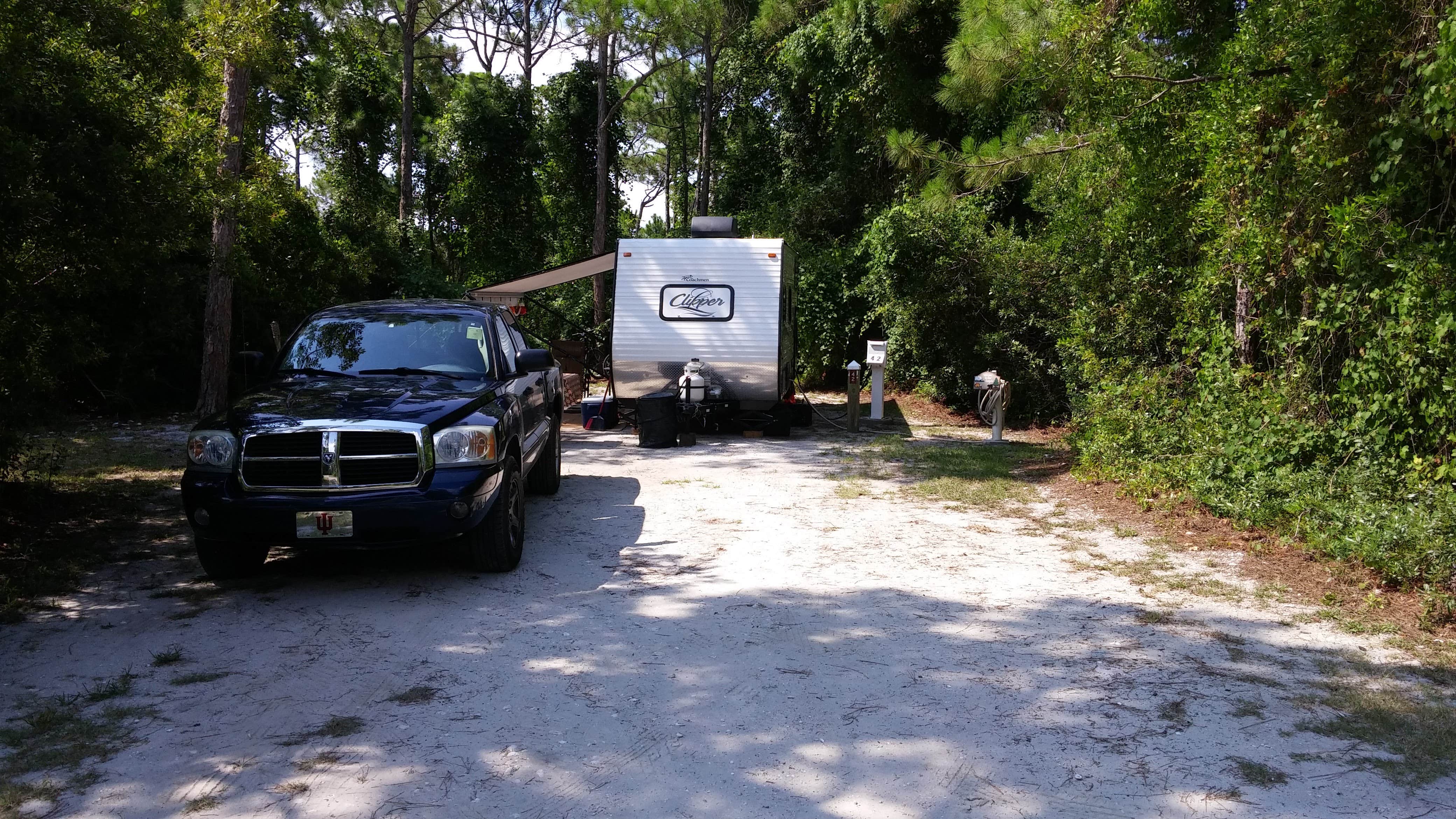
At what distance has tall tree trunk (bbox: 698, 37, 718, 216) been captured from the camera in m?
27.8

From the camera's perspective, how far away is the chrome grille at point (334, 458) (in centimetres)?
579

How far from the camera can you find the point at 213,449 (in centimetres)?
589

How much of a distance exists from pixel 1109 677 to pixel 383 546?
12.9ft

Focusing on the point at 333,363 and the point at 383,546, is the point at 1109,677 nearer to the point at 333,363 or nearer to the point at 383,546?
the point at 383,546

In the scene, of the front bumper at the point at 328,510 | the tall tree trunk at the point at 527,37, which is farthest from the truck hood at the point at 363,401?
the tall tree trunk at the point at 527,37

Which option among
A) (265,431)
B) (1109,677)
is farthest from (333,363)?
(1109,677)

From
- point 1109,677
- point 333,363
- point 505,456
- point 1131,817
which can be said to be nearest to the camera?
point 1131,817

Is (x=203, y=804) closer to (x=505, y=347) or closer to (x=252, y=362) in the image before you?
(x=252, y=362)

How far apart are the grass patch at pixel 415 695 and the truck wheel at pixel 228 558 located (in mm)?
2074

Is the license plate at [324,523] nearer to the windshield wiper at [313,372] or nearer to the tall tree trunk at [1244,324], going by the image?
the windshield wiper at [313,372]

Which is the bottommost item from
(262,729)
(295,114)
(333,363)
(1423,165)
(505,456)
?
(262,729)

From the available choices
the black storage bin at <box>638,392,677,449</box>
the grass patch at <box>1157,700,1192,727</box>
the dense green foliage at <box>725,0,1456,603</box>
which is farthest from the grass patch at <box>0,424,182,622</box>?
the dense green foliage at <box>725,0,1456,603</box>

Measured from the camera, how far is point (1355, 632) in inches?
209


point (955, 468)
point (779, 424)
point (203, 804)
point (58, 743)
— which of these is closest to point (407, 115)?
point (779, 424)
